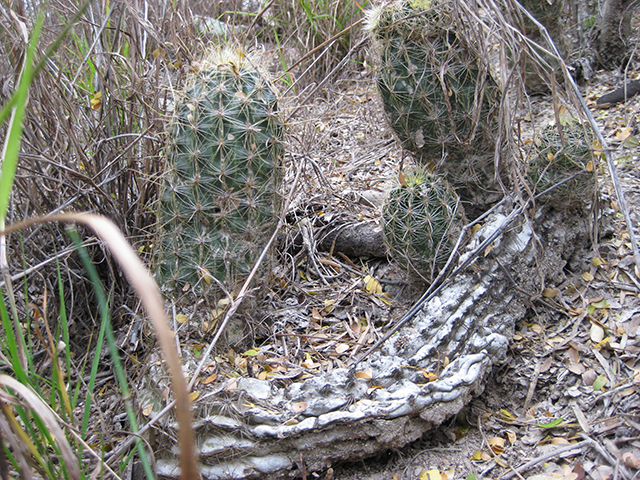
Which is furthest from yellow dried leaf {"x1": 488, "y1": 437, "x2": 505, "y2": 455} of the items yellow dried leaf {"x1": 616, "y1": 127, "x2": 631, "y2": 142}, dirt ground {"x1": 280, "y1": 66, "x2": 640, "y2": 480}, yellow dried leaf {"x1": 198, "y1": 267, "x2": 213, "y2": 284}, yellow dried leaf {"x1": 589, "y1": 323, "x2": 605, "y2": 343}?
yellow dried leaf {"x1": 616, "y1": 127, "x2": 631, "y2": 142}

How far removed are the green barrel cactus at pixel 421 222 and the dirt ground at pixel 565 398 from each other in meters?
0.51

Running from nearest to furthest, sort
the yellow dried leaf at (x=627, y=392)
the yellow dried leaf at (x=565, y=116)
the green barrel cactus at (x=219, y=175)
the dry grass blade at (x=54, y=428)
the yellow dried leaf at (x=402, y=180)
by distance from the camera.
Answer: the dry grass blade at (x=54, y=428) → the yellow dried leaf at (x=627, y=392) → the green barrel cactus at (x=219, y=175) → the yellow dried leaf at (x=402, y=180) → the yellow dried leaf at (x=565, y=116)

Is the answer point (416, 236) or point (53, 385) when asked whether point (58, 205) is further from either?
point (416, 236)

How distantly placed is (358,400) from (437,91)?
135 centimetres

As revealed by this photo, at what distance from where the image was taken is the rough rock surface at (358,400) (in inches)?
60.3

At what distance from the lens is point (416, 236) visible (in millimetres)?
2035

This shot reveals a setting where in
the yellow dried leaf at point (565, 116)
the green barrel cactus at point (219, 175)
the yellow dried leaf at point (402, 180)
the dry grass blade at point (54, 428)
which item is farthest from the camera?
the yellow dried leaf at point (565, 116)

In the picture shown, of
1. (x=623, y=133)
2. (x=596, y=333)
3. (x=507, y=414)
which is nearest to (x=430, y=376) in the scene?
(x=507, y=414)

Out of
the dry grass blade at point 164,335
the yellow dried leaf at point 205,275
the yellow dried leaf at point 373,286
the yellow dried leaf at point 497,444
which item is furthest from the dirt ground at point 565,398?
the dry grass blade at point 164,335

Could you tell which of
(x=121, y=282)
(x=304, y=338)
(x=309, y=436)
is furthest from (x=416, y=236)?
(x=121, y=282)

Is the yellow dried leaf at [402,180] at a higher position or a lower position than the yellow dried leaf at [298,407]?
higher

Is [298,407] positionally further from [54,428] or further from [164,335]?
[164,335]

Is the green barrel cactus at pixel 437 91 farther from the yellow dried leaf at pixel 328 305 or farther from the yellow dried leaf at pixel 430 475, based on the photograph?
the yellow dried leaf at pixel 430 475

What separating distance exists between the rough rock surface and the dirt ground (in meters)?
0.11
